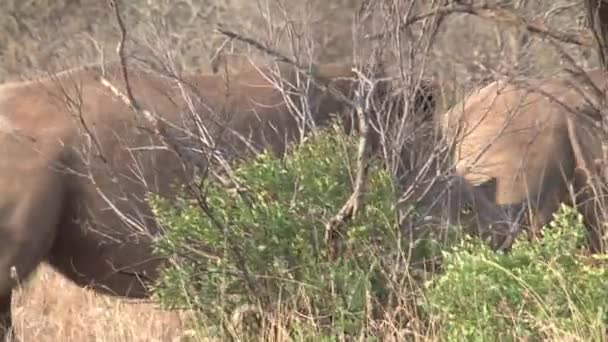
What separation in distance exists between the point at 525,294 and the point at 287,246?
1.06m

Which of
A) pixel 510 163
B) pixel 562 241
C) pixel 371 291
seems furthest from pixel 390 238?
pixel 510 163

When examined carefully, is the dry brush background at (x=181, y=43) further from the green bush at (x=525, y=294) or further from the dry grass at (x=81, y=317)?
the green bush at (x=525, y=294)

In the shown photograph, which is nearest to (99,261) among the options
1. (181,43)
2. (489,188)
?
(489,188)

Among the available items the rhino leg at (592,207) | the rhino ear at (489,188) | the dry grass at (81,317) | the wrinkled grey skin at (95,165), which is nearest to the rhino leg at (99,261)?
the wrinkled grey skin at (95,165)

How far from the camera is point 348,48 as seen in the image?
42.2ft

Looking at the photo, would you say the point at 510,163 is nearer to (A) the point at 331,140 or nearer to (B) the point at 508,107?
(B) the point at 508,107

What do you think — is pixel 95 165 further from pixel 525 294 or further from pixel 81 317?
pixel 525 294

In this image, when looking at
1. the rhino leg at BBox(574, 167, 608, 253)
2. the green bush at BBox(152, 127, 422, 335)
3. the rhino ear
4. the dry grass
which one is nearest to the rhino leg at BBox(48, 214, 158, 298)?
the dry grass

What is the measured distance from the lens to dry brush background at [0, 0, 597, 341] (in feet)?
20.4

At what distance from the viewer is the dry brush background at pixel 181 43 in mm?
6223

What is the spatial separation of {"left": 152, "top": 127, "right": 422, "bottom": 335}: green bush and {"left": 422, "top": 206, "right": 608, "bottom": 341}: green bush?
1.37ft

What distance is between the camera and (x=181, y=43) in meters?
14.9

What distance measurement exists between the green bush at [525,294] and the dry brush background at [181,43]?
2.31 ft

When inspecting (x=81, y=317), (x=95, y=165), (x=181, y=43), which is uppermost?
(x=181, y=43)
